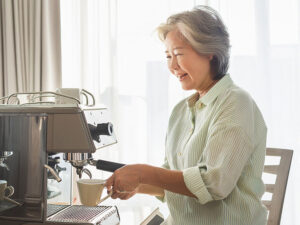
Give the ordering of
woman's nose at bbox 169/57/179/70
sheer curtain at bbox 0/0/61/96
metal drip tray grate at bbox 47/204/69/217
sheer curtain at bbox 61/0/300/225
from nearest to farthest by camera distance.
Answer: metal drip tray grate at bbox 47/204/69/217, woman's nose at bbox 169/57/179/70, sheer curtain at bbox 61/0/300/225, sheer curtain at bbox 0/0/61/96

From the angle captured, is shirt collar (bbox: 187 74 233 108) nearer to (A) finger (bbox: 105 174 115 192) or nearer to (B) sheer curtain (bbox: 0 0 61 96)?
(A) finger (bbox: 105 174 115 192)

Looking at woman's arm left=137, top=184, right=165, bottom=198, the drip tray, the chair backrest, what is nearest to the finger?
the drip tray

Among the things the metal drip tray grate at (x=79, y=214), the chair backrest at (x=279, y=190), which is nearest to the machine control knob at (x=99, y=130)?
the metal drip tray grate at (x=79, y=214)

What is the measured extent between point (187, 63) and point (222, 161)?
36 cm

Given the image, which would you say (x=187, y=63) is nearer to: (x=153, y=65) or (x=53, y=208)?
(x=53, y=208)

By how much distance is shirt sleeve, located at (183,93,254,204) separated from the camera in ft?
3.84

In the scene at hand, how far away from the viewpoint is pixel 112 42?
2.79m

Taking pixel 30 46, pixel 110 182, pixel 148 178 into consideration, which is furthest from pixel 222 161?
pixel 30 46

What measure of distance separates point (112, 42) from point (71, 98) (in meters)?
1.50

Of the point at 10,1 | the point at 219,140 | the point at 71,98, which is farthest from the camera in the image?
the point at 10,1

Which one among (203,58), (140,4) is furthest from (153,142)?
(203,58)

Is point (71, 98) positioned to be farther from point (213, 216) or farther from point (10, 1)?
point (10, 1)

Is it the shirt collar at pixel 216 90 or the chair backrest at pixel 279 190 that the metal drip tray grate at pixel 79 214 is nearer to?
the shirt collar at pixel 216 90

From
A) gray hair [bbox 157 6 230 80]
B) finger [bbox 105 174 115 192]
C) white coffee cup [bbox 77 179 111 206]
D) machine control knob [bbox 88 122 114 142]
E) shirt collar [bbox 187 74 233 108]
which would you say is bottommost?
white coffee cup [bbox 77 179 111 206]
